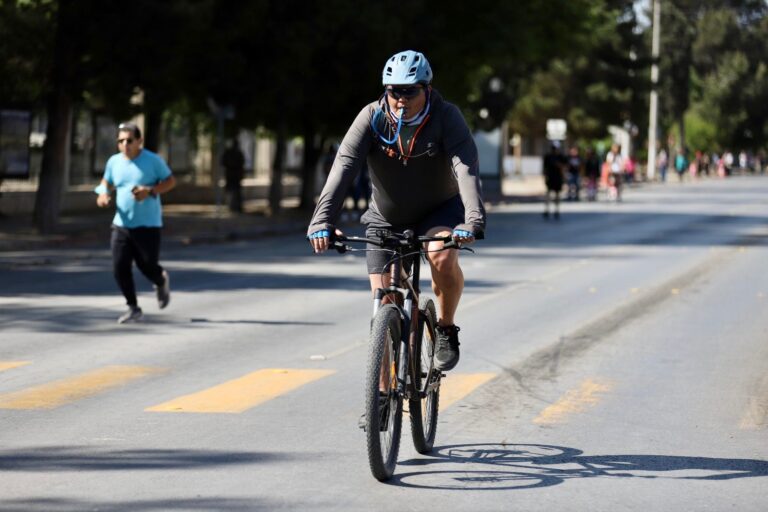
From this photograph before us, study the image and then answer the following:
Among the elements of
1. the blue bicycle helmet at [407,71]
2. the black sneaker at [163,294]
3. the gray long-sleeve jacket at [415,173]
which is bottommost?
the black sneaker at [163,294]

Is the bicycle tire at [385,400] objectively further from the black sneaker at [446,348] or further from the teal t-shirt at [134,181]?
the teal t-shirt at [134,181]

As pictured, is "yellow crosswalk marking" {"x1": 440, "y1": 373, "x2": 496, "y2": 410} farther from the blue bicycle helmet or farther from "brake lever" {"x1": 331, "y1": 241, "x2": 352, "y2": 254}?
the blue bicycle helmet

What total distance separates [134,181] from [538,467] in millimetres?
7070

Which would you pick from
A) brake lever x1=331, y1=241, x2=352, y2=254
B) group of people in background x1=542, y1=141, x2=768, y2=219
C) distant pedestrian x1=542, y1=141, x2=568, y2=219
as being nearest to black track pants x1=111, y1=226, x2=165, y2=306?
brake lever x1=331, y1=241, x2=352, y2=254

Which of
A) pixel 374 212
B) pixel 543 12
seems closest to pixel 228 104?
pixel 543 12

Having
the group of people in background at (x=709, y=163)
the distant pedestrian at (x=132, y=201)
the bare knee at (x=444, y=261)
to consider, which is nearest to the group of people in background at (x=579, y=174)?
the group of people in background at (x=709, y=163)

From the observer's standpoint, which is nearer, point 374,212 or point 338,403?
point 374,212

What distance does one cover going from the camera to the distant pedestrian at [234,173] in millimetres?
37844

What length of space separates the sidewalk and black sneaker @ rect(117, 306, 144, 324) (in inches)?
419

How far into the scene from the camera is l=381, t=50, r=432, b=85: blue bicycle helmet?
7145 millimetres

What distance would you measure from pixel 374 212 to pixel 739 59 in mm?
119919

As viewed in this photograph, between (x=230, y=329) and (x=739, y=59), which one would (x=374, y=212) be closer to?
(x=230, y=329)

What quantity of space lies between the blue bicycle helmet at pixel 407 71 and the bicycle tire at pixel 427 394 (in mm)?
1122

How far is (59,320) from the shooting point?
14.3 m
